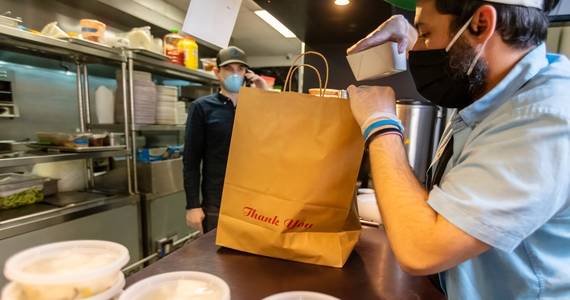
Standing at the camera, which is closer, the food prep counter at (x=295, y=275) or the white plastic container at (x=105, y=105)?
the food prep counter at (x=295, y=275)

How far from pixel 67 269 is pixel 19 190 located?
1688mm

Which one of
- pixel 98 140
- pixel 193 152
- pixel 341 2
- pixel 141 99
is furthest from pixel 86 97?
pixel 341 2

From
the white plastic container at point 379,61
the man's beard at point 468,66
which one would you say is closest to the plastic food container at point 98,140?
the white plastic container at point 379,61

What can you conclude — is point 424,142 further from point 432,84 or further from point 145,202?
point 145,202

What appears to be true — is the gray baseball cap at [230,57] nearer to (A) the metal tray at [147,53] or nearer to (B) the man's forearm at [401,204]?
(A) the metal tray at [147,53]

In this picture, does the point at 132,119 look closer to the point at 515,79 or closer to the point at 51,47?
the point at 51,47

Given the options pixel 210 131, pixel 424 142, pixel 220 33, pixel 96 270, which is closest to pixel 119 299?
pixel 96 270

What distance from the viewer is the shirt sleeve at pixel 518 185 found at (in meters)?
0.42

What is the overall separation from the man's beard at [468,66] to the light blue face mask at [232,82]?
1379 mm

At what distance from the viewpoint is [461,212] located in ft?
1.44

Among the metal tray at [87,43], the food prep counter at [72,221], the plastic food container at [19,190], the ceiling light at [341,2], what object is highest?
the ceiling light at [341,2]

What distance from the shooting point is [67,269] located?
1.60ft

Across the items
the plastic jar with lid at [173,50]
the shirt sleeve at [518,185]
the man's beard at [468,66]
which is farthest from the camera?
the plastic jar with lid at [173,50]

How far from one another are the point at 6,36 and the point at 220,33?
131cm
